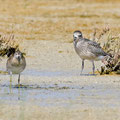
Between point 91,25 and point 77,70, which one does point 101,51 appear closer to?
point 77,70

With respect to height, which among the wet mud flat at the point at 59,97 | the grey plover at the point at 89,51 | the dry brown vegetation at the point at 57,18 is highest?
the dry brown vegetation at the point at 57,18

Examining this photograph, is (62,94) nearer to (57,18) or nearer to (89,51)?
(89,51)

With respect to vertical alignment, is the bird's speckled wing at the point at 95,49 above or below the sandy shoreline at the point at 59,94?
above

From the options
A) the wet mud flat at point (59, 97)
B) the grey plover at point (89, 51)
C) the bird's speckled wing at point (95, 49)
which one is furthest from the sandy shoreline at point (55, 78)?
the bird's speckled wing at point (95, 49)

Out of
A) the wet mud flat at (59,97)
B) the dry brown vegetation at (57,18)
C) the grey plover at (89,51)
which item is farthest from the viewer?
the dry brown vegetation at (57,18)

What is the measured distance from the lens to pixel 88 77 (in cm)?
1284

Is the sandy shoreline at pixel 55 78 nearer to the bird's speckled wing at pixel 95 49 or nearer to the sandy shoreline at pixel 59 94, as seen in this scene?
the sandy shoreline at pixel 59 94

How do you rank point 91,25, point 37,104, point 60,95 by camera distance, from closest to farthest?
point 37,104 → point 60,95 → point 91,25

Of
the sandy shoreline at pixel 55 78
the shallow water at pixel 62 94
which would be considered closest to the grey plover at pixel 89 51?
the sandy shoreline at pixel 55 78

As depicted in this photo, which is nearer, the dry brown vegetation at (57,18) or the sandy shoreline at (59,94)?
the sandy shoreline at (59,94)

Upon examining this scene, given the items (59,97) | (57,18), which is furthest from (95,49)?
(57,18)

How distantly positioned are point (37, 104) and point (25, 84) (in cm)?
220

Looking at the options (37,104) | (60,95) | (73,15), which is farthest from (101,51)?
(73,15)

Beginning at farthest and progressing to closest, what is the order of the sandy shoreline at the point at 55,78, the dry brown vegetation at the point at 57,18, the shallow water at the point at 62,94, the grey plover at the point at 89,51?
the dry brown vegetation at the point at 57,18, the grey plover at the point at 89,51, the shallow water at the point at 62,94, the sandy shoreline at the point at 55,78
